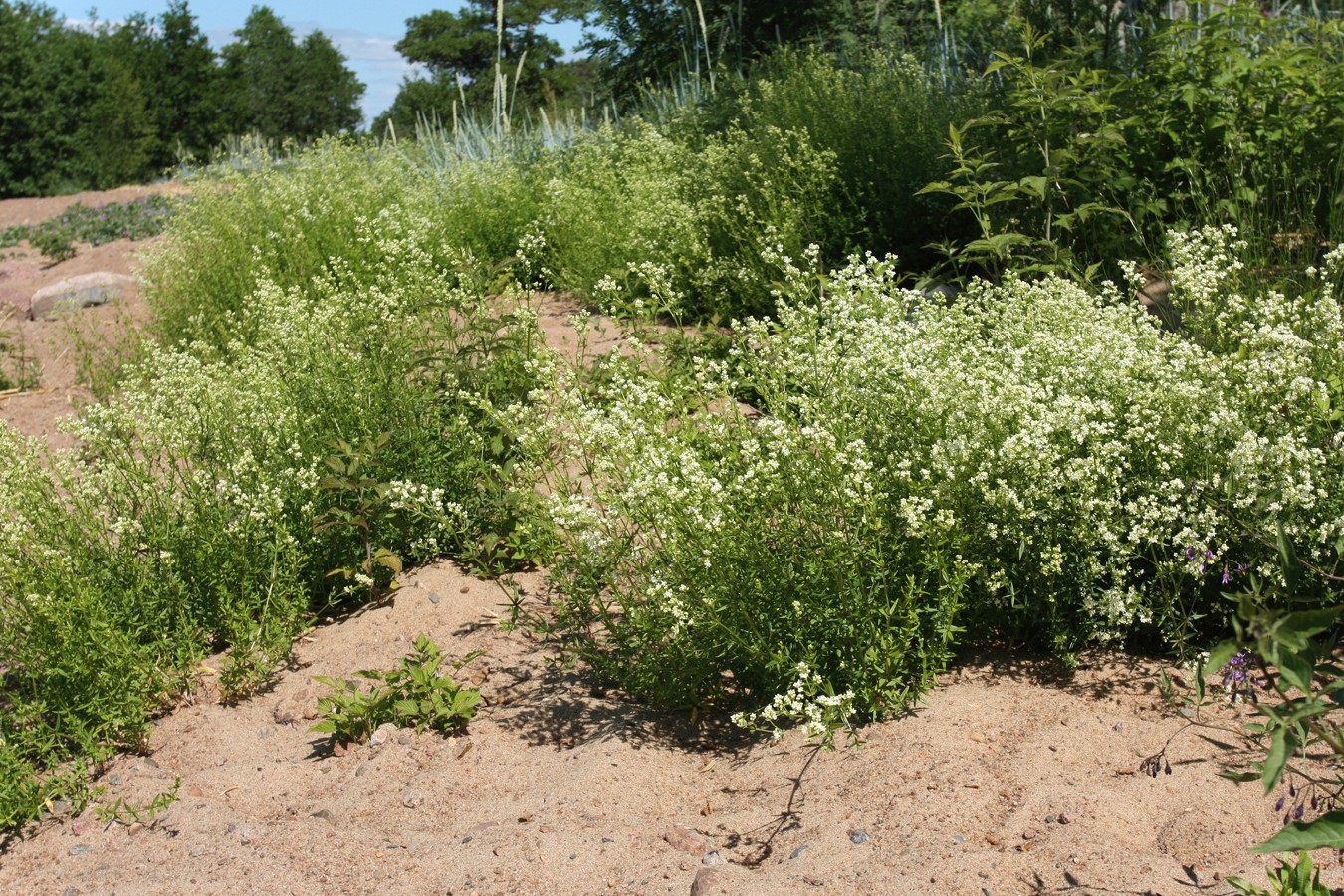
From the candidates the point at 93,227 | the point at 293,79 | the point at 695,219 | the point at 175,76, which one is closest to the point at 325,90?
the point at 293,79

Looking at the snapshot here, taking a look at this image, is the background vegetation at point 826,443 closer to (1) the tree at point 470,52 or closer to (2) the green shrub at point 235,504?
Result: (2) the green shrub at point 235,504

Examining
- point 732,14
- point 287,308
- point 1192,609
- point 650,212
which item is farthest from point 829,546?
point 732,14

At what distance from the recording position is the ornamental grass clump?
322 centimetres

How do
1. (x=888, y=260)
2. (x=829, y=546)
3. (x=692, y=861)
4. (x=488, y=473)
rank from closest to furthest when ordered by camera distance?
(x=692, y=861) → (x=829, y=546) → (x=888, y=260) → (x=488, y=473)

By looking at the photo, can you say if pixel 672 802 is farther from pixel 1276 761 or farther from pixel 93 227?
pixel 93 227

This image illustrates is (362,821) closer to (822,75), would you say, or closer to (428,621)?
(428,621)

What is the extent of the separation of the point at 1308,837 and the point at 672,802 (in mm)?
1773

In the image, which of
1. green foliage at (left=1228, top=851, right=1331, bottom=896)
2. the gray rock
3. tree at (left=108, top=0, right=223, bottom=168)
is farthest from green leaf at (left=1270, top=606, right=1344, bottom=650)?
tree at (left=108, top=0, right=223, bottom=168)

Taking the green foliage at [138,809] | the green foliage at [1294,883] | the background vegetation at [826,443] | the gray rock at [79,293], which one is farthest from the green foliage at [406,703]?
the gray rock at [79,293]

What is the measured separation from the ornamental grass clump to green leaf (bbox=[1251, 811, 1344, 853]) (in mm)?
1231

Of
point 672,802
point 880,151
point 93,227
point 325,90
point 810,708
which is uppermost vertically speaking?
point 325,90

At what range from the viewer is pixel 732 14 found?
598 inches

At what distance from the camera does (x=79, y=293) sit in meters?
10.5

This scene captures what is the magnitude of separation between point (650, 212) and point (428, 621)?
4160 millimetres
